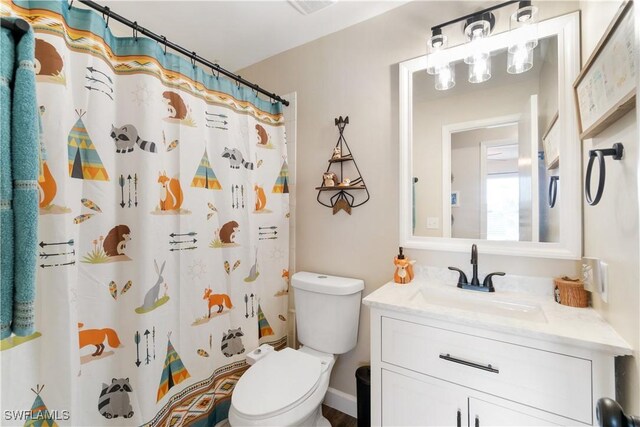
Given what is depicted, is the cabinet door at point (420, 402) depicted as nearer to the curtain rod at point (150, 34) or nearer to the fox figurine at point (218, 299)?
the fox figurine at point (218, 299)

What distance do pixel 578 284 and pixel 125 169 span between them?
191 cm

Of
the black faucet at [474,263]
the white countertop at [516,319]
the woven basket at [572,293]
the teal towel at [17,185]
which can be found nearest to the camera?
the teal towel at [17,185]

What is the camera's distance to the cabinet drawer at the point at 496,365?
2.70 ft

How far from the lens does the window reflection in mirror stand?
4.02 feet

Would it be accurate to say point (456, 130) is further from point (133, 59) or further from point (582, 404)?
point (133, 59)

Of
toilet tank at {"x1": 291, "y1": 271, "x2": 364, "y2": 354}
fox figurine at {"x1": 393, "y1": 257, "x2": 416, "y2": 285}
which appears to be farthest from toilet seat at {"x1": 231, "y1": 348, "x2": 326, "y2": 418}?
fox figurine at {"x1": 393, "y1": 257, "x2": 416, "y2": 285}

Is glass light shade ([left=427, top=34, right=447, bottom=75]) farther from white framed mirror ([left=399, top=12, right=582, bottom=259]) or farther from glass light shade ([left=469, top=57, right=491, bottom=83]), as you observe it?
glass light shade ([left=469, top=57, right=491, bottom=83])

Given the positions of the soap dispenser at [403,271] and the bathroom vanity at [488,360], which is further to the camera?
the soap dispenser at [403,271]

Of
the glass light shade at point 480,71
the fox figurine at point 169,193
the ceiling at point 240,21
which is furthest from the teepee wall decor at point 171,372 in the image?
the glass light shade at point 480,71

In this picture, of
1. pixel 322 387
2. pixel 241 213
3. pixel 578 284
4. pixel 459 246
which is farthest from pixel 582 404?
pixel 241 213

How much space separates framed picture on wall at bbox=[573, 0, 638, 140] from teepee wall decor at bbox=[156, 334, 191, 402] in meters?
1.83

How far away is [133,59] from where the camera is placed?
1.17 meters

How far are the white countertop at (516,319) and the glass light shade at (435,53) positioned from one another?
1.13m

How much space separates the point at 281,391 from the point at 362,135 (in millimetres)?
1420
